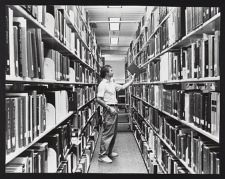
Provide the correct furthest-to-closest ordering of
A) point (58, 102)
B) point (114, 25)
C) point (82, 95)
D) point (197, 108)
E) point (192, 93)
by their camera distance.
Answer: point (114, 25) < point (82, 95) < point (58, 102) < point (192, 93) < point (197, 108)

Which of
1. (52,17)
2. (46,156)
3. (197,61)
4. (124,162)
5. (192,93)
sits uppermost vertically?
(52,17)

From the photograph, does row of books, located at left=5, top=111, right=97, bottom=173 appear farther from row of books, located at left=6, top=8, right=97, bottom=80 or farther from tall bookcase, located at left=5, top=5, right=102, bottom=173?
row of books, located at left=6, top=8, right=97, bottom=80

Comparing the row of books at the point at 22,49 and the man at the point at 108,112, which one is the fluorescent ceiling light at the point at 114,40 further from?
the row of books at the point at 22,49

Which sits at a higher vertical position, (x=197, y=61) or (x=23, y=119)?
(x=197, y=61)

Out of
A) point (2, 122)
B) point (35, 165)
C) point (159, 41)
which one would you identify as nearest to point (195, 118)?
point (35, 165)

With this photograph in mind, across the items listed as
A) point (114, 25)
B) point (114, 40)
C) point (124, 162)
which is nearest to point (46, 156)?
point (124, 162)

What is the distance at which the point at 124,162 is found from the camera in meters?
4.52

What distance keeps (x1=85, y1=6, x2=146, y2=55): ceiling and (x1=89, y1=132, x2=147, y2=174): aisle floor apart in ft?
9.72

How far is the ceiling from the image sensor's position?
19.5 ft

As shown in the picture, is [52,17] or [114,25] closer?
[52,17]

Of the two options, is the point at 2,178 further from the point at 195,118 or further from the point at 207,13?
the point at 207,13

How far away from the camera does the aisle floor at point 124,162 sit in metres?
4.13

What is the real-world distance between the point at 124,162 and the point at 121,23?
4.21m

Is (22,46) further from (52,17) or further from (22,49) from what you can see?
(52,17)
